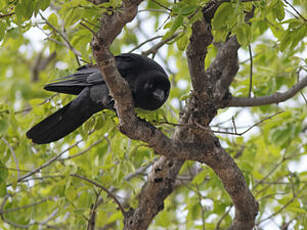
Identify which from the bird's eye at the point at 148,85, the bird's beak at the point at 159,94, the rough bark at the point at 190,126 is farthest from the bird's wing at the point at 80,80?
the rough bark at the point at 190,126

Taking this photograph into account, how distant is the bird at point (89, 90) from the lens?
12.7 ft

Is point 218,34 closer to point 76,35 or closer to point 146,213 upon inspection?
point 76,35

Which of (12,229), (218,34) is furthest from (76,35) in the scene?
(12,229)

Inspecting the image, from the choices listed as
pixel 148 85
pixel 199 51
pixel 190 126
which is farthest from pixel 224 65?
pixel 199 51

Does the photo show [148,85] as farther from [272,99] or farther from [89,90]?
[272,99]

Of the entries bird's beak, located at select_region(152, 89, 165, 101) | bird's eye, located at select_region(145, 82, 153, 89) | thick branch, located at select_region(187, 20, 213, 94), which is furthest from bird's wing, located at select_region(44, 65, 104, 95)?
thick branch, located at select_region(187, 20, 213, 94)

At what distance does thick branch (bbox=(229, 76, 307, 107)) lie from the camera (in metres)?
3.45

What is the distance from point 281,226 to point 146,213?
4.96ft

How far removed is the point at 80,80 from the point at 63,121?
1.39ft

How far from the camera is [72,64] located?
4055 mm

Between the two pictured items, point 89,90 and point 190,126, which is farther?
point 89,90

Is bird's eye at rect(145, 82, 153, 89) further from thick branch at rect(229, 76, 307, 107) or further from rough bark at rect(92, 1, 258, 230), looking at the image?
thick branch at rect(229, 76, 307, 107)

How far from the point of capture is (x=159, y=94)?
150 inches

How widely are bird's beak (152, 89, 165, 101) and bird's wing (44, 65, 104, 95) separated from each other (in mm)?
514
